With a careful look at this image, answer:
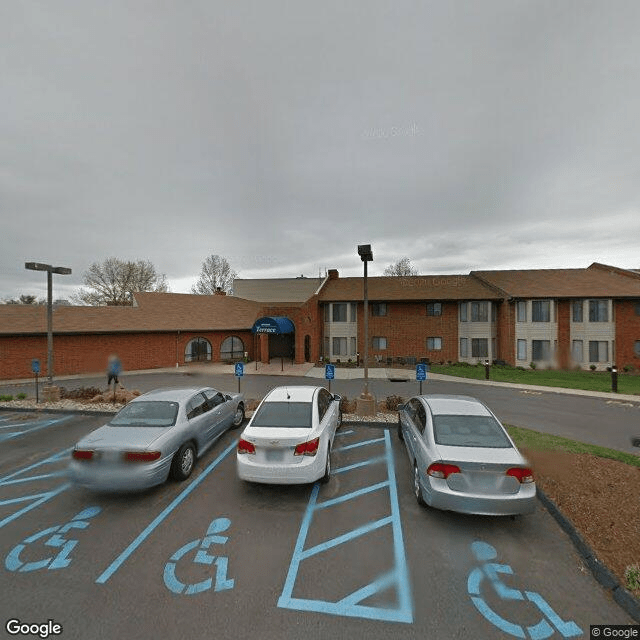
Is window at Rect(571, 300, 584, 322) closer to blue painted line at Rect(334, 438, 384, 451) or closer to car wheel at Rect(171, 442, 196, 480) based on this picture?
blue painted line at Rect(334, 438, 384, 451)

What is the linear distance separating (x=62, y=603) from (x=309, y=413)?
398 cm

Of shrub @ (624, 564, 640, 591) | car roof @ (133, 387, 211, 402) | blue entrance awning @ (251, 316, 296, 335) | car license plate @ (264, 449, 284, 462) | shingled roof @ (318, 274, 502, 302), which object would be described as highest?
shingled roof @ (318, 274, 502, 302)

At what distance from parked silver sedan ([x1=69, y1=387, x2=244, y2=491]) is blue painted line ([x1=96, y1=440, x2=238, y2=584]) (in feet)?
1.10

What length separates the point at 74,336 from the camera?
21.0m

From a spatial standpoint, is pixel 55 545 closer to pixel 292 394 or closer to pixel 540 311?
pixel 292 394

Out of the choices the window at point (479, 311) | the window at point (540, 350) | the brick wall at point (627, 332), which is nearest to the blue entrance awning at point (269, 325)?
the window at point (479, 311)

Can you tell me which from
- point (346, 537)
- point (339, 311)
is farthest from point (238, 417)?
point (339, 311)

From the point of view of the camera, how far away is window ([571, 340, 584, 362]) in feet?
79.1

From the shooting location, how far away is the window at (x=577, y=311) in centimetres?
2400

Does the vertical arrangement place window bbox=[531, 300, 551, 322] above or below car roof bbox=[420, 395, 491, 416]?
above

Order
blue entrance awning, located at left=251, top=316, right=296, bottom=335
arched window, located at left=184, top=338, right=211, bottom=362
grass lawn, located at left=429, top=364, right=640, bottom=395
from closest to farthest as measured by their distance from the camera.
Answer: grass lawn, located at left=429, top=364, right=640, bottom=395 < blue entrance awning, located at left=251, top=316, right=296, bottom=335 < arched window, located at left=184, top=338, right=211, bottom=362

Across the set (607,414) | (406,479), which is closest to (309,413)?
(406,479)

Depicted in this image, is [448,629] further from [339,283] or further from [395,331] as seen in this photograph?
[339,283]

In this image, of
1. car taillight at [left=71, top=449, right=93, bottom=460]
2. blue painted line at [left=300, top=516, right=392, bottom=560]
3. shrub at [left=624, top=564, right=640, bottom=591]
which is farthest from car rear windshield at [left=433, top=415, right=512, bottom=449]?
car taillight at [left=71, top=449, right=93, bottom=460]
